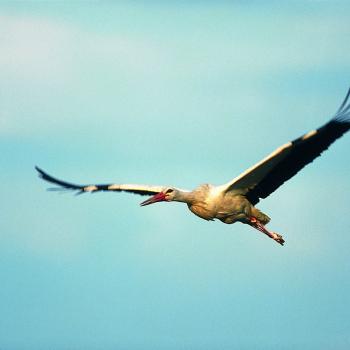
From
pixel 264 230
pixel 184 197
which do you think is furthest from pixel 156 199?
pixel 264 230

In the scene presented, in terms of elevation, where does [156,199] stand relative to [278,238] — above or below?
above

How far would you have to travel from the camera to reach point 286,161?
23.6 m

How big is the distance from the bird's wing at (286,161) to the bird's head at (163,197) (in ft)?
3.54

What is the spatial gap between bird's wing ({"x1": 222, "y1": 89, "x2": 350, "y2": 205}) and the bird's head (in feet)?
3.54

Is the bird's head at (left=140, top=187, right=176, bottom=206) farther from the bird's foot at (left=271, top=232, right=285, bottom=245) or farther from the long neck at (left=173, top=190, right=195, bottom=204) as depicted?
the bird's foot at (left=271, top=232, right=285, bottom=245)

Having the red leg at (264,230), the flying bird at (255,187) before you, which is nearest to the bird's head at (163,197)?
the flying bird at (255,187)

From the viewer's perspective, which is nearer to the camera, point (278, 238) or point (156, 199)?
point (156, 199)

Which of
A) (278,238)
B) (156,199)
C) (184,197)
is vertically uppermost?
(156,199)

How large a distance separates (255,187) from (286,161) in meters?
0.95

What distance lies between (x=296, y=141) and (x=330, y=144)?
85 centimetres

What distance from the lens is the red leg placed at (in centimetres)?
2458

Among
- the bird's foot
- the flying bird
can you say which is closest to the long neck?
the flying bird

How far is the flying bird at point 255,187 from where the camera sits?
22844mm

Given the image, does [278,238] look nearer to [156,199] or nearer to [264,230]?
[264,230]
